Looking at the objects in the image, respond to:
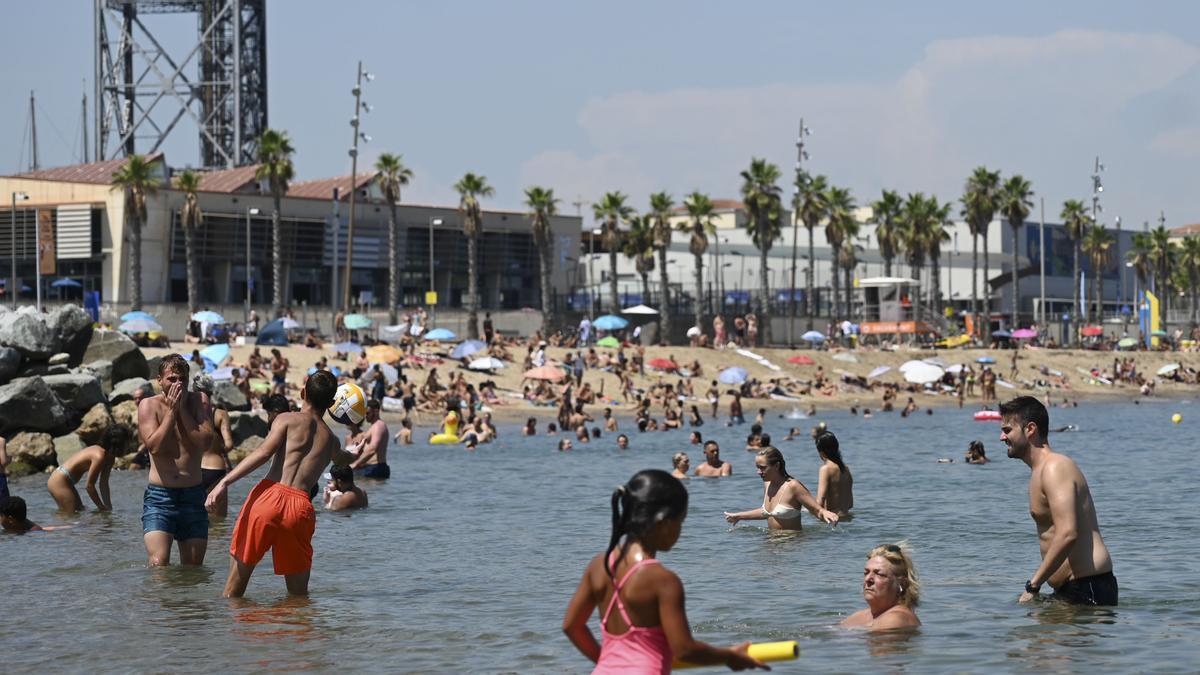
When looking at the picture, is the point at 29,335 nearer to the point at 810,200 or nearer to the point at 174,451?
the point at 174,451

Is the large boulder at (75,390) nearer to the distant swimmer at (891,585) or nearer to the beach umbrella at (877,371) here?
the distant swimmer at (891,585)

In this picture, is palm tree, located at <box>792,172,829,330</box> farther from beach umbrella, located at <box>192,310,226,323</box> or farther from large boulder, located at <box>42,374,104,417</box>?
large boulder, located at <box>42,374,104,417</box>

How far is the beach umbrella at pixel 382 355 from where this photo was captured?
43781 millimetres

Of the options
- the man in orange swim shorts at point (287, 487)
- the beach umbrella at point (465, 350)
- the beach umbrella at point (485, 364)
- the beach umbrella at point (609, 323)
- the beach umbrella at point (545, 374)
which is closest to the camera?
the man in orange swim shorts at point (287, 487)

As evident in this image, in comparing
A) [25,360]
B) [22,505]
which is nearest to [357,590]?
[22,505]

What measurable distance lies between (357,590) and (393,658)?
279 cm

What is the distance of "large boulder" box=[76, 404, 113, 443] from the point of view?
2388 cm

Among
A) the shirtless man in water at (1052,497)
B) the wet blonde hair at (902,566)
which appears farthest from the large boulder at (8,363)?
the shirtless man in water at (1052,497)

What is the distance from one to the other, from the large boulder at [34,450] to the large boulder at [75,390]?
4.39 ft

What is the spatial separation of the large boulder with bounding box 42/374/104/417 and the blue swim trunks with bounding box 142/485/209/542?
14.4m

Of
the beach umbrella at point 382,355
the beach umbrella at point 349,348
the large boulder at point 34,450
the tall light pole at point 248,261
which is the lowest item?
the large boulder at point 34,450

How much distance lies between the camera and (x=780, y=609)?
11516 mm

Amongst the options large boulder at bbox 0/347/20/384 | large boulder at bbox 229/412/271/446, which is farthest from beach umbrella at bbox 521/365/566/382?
large boulder at bbox 0/347/20/384

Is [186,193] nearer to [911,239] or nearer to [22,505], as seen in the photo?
[911,239]
